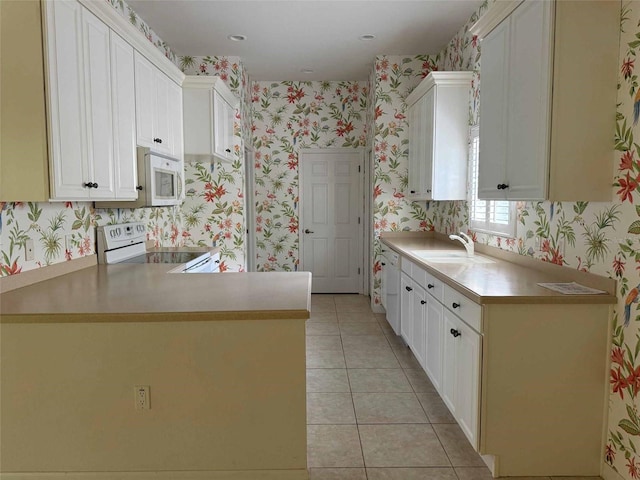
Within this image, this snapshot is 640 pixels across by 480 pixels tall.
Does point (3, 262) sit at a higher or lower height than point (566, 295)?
higher

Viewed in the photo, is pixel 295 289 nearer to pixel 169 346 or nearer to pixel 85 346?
pixel 169 346

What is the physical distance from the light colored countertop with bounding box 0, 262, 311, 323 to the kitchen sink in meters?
1.16

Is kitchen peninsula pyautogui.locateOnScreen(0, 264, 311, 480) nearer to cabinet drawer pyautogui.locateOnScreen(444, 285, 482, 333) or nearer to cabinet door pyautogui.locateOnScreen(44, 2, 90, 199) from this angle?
cabinet door pyautogui.locateOnScreen(44, 2, 90, 199)

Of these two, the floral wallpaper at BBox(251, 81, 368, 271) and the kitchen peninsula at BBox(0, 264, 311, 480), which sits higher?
the floral wallpaper at BBox(251, 81, 368, 271)

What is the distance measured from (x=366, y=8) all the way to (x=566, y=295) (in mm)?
2795

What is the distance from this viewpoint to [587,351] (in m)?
2.13

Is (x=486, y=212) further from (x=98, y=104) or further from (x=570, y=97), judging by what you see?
(x=98, y=104)

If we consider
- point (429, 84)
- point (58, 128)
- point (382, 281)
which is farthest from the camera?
point (382, 281)

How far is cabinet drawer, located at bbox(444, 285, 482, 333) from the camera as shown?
215 cm

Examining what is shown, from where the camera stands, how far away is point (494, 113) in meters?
2.64

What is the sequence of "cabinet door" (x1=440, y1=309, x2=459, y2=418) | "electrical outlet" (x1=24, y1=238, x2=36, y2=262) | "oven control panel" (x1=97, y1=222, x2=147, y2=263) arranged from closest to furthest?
"electrical outlet" (x1=24, y1=238, x2=36, y2=262)
"cabinet door" (x1=440, y1=309, x2=459, y2=418)
"oven control panel" (x1=97, y1=222, x2=147, y2=263)

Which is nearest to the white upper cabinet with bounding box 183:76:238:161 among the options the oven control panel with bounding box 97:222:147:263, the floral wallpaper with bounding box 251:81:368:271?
the oven control panel with bounding box 97:222:147:263

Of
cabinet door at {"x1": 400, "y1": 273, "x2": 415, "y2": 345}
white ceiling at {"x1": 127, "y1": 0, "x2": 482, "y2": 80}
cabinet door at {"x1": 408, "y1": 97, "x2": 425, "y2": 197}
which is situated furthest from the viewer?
cabinet door at {"x1": 408, "y1": 97, "x2": 425, "y2": 197}

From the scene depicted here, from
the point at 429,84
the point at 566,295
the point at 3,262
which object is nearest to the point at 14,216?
the point at 3,262
